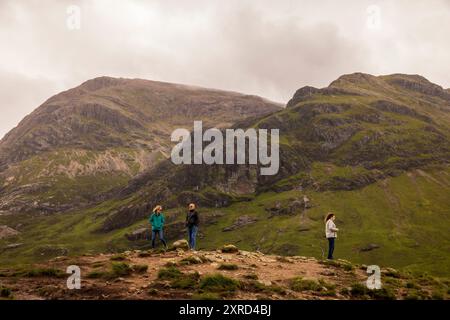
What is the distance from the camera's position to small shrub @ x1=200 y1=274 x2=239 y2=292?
22.4m

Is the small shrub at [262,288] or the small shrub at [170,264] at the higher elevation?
the small shrub at [170,264]

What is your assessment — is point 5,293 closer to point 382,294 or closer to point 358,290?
point 358,290

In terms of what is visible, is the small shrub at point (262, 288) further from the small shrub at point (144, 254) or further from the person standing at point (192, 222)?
the person standing at point (192, 222)

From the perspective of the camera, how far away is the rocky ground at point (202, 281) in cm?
2161

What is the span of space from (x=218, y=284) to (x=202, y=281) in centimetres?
92

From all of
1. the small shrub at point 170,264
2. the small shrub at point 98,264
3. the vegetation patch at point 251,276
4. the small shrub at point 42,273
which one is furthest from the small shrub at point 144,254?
the vegetation patch at point 251,276

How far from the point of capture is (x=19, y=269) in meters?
26.0

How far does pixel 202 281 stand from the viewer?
23125 millimetres

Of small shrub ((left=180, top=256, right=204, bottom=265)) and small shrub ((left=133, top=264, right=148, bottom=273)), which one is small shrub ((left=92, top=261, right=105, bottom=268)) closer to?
small shrub ((left=133, top=264, right=148, bottom=273))

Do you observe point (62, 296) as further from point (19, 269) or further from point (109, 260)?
point (109, 260)

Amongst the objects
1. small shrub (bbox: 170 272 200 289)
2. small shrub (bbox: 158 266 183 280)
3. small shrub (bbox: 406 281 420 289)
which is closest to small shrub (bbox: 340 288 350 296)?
small shrub (bbox: 406 281 420 289)
